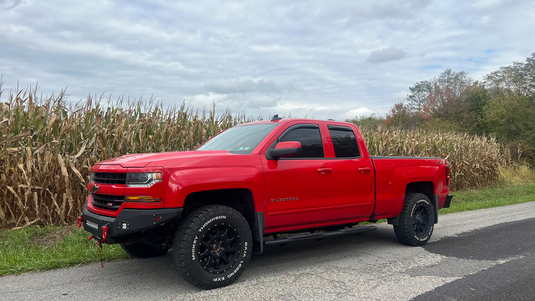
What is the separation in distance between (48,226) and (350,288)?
5601 mm

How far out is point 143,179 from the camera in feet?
14.1

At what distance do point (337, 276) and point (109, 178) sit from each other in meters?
2.96

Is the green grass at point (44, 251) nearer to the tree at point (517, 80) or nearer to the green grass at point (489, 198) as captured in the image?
the green grass at point (489, 198)

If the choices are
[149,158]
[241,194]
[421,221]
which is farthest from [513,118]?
[149,158]

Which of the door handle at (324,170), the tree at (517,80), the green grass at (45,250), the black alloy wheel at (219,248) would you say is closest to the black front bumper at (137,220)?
the black alloy wheel at (219,248)

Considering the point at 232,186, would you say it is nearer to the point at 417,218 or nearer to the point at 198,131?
the point at 417,218

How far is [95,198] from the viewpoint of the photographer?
191 inches

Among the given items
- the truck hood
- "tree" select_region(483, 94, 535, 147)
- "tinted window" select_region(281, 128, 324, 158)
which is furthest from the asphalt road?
"tree" select_region(483, 94, 535, 147)

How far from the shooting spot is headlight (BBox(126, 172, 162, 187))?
427 centimetres

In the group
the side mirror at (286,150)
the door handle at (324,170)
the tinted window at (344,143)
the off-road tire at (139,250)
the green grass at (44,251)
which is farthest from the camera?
the tinted window at (344,143)

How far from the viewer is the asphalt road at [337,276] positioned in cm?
434

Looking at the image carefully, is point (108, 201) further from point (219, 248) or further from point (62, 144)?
point (62, 144)

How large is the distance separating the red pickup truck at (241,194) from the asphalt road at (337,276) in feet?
1.18

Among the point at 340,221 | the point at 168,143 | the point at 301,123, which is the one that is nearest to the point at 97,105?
the point at 168,143
